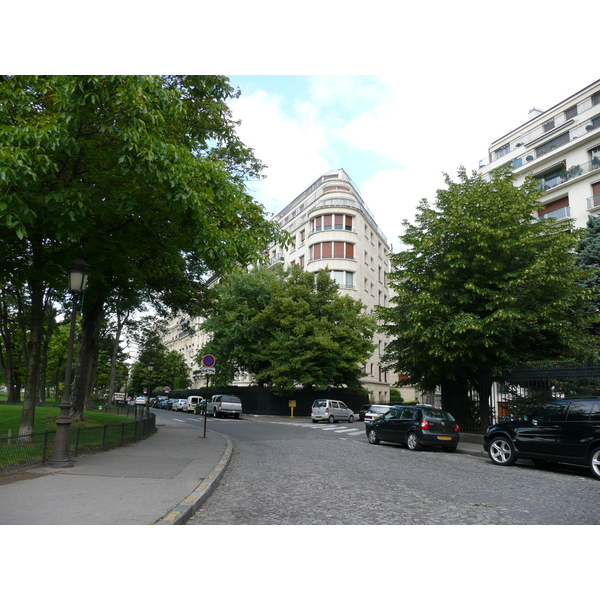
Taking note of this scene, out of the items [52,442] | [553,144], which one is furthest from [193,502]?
[553,144]

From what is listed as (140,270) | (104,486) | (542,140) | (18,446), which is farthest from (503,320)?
(542,140)

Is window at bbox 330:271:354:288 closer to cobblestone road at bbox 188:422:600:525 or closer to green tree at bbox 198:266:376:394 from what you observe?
green tree at bbox 198:266:376:394

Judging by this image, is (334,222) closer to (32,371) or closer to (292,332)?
(292,332)

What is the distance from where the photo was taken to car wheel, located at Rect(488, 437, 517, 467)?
1244 centimetres

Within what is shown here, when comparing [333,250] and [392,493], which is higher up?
[333,250]

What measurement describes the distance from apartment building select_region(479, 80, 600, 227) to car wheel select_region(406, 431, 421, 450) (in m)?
24.5

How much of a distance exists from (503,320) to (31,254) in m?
13.8

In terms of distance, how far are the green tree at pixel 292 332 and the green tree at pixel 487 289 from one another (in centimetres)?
1685

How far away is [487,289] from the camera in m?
16.0

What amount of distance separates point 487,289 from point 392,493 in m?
9.84

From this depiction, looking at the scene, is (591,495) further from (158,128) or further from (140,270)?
(140,270)

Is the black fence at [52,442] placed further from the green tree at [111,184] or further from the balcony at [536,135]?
the balcony at [536,135]

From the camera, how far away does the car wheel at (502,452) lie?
12.4 meters

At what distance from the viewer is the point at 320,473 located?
34.2ft
